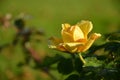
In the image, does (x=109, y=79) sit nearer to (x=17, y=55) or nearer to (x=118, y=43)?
(x=118, y=43)

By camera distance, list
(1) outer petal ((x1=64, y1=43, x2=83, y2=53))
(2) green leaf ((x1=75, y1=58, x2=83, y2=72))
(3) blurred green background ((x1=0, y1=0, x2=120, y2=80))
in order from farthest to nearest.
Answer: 1. (3) blurred green background ((x1=0, y1=0, x2=120, y2=80))
2. (2) green leaf ((x1=75, y1=58, x2=83, y2=72))
3. (1) outer petal ((x1=64, y1=43, x2=83, y2=53))

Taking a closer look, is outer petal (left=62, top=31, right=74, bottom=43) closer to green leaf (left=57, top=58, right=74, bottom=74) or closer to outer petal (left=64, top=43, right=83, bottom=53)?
outer petal (left=64, top=43, right=83, bottom=53)

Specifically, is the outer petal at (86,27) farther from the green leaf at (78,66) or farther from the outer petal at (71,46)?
the green leaf at (78,66)

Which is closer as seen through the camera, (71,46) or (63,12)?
(71,46)

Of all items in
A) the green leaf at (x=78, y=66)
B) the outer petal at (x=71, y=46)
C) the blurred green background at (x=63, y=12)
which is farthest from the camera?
the blurred green background at (x=63, y=12)

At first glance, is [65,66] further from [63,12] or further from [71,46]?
[63,12]

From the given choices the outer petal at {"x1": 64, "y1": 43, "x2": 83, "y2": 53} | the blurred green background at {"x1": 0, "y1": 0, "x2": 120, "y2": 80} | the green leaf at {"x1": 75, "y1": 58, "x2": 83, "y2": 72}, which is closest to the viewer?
the outer petal at {"x1": 64, "y1": 43, "x2": 83, "y2": 53}

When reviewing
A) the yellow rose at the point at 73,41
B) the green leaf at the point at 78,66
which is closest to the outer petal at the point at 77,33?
the yellow rose at the point at 73,41

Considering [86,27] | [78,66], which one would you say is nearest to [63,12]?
[78,66]

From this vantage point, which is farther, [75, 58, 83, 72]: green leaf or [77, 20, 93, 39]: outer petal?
[75, 58, 83, 72]: green leaf

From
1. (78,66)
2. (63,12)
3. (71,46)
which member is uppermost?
(71,46)

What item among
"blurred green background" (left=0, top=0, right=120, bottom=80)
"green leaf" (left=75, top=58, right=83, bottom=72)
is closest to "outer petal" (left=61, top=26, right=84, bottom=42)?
"green leaf" (left=75, top=58, right=83, bottom=72)

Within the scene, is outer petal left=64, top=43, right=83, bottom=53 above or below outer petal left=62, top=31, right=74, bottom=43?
below
